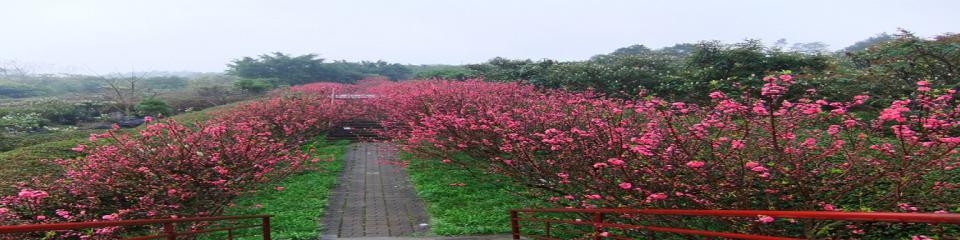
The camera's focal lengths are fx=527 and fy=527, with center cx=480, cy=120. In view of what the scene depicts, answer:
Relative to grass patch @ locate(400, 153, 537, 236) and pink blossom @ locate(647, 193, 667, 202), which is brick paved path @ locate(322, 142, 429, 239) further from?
pink blossom @ locate(647, 193, 667, 202)

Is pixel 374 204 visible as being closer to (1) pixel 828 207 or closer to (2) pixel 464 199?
(2) pixel 464 199

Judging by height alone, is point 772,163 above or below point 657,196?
above

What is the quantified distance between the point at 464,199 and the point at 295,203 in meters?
2.50

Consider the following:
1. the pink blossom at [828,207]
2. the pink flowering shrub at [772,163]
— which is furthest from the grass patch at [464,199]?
the pink blossom at [828,207]

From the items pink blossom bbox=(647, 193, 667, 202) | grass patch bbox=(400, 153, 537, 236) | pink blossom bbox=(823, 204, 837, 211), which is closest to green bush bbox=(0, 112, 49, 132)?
grass patch bbox=(400, 153, 537, 236)

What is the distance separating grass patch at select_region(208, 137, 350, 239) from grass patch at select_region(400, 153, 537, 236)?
1.51 m

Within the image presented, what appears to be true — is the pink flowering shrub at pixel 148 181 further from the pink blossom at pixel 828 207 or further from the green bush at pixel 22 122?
the green bush at pixel 22 122

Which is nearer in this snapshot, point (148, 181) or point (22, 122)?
point (148, 181)

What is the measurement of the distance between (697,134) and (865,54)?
9.31 metres

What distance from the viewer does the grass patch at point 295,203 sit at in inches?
252

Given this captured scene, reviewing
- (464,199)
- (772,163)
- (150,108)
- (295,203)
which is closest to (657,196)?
(772,163)

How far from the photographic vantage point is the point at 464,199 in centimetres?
799

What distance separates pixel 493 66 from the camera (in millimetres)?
23828

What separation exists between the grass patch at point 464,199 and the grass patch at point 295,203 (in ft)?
4.94
